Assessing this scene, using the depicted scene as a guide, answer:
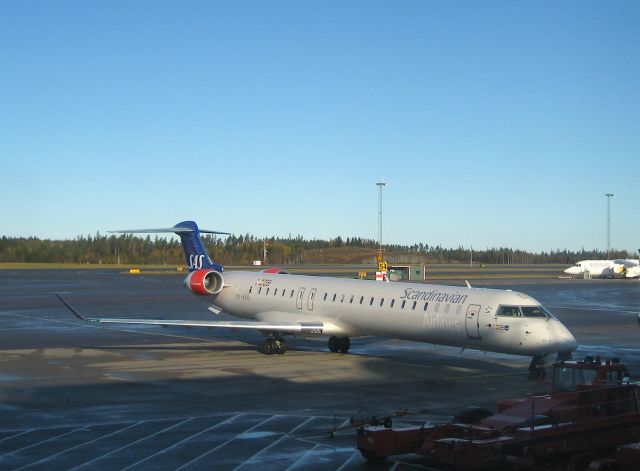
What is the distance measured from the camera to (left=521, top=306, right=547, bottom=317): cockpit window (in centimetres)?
2130

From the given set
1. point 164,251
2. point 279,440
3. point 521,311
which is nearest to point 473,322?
point 521,311

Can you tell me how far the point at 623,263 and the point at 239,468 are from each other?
9443 cm

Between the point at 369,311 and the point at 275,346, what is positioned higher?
the point at 369,311

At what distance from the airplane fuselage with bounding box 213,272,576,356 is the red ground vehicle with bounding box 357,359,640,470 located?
7.81m

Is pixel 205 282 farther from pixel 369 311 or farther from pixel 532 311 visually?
pixel 532 311

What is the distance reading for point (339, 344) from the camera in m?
27.1

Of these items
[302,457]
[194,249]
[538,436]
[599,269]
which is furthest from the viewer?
[599,269]

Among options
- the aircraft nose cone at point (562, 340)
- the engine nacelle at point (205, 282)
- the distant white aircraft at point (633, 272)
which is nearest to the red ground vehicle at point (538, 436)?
the aircraft nose cone at point (562, 340)

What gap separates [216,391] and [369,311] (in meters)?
6.66

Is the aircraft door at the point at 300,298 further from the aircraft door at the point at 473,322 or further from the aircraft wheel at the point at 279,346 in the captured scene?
the aircraft door at the point at 473,322

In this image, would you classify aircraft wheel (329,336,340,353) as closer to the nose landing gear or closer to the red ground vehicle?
the nose landing gear

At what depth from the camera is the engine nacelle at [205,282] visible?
29.9m

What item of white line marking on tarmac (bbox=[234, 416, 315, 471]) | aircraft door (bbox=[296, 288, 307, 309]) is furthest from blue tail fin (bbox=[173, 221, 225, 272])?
white line marking on tarmac (bbox=[234, 416, 315, 471])

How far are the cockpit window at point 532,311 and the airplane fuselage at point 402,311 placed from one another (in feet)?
0.08
